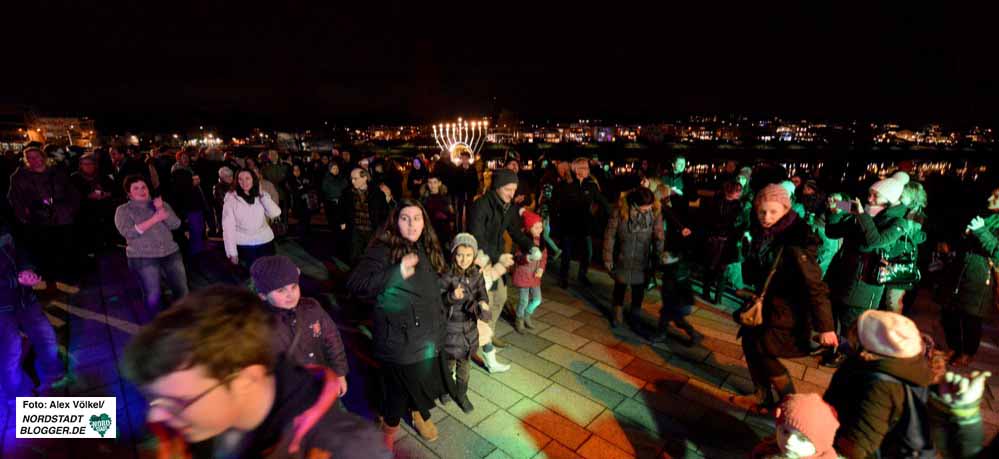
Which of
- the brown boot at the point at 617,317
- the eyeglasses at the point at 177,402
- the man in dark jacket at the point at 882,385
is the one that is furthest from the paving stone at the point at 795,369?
the eyeglasses at the point at 177,402

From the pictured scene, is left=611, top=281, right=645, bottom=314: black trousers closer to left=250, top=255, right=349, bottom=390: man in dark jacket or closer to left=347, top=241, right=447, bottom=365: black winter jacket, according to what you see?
left=347, top=241, right=447, bottom=365: black winter jacket

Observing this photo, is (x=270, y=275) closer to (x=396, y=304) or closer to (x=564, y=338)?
(x=396, y=304)

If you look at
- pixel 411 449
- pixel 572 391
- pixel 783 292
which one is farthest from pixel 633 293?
pixel 411 449

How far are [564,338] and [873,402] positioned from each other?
10.8ft

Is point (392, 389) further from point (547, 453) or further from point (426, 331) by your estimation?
point (547, 453)

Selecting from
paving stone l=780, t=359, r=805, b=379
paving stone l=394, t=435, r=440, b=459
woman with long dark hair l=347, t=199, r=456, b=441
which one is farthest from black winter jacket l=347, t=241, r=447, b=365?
paving stone l=780, t=359, r=805, b=379

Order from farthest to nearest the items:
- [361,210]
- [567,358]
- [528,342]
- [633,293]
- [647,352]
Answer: [361,210]
[633,293]
[528,342]
[647,352]
[567,358]

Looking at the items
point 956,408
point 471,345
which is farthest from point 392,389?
point 956,408

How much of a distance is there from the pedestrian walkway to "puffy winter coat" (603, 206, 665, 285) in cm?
81

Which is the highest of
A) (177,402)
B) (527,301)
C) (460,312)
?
(177,402)

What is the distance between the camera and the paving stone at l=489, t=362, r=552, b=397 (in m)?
4.07

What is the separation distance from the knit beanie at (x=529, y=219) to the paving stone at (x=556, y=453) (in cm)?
251

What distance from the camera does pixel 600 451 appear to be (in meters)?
3.26

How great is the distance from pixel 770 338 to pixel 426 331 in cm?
263
